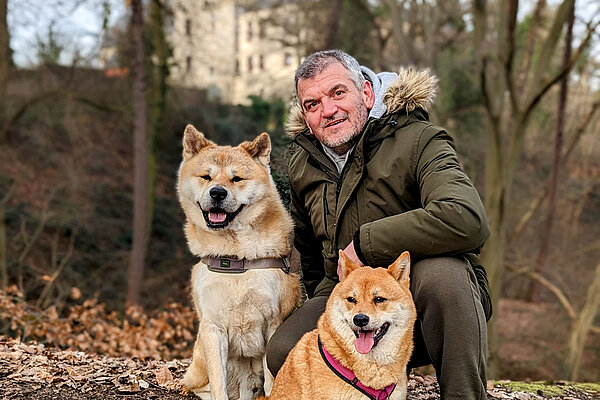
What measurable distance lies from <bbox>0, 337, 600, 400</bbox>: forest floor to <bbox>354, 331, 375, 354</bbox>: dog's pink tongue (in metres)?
1.58

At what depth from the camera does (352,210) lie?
3.46 meters

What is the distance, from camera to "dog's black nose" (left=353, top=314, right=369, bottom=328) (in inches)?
108

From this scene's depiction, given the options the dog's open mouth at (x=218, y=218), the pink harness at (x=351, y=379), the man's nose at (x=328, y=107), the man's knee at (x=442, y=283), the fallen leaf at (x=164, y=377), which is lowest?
the fallen leaf at (x=164, y=377)

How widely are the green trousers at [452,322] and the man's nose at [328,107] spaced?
1014mm

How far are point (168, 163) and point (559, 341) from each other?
418 inches

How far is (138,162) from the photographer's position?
12320 mm

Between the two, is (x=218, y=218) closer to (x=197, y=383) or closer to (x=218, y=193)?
(x=218, y=193)

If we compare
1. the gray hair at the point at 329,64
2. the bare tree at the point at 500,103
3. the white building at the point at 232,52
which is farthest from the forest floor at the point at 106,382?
the bare tree at the point at 500,103

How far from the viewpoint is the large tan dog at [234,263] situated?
3578 millimetres

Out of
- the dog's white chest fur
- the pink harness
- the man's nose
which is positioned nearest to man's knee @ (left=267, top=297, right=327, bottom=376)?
the dog's white chest fur

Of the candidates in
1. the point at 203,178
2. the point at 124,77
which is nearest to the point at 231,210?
the point at 203,178

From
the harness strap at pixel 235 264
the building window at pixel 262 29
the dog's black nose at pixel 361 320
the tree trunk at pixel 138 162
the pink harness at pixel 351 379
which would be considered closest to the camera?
the dog's black nose at pixel 361 320

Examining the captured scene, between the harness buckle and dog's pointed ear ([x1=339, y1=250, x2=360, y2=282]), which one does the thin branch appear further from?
dog's pointed ear ([x1=339, y1=250, x2=360, y2=282])

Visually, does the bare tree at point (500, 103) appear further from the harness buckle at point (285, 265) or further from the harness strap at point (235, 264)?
the harness strap at point (235, 264)
